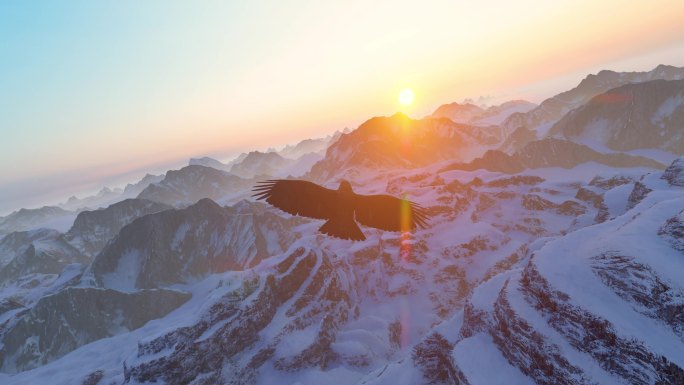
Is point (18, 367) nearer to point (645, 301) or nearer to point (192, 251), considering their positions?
point (192, 251)

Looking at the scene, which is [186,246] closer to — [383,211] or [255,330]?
[255,330]

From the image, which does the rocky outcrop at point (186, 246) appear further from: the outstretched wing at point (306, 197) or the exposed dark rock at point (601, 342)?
the outstretched wing at point (306, 197)

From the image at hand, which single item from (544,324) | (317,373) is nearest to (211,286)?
(317,373)

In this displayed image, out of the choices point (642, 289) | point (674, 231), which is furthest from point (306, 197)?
point (674, 231)

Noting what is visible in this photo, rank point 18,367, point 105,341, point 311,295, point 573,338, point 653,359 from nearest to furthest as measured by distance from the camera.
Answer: point 653,359 → point 573,338 → point 311,295 → point 105,341 → point 18,367

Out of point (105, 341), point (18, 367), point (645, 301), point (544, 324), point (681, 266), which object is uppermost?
point (681, 266)

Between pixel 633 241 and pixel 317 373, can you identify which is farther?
pixel 317 373

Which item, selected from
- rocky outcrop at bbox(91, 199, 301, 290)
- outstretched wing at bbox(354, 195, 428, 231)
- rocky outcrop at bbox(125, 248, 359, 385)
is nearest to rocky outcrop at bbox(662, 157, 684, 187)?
outstretched wing at bbox(354, 195, 428, 231)

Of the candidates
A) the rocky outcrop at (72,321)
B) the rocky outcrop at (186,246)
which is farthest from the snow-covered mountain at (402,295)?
the rocky outcrop at (186,246)
